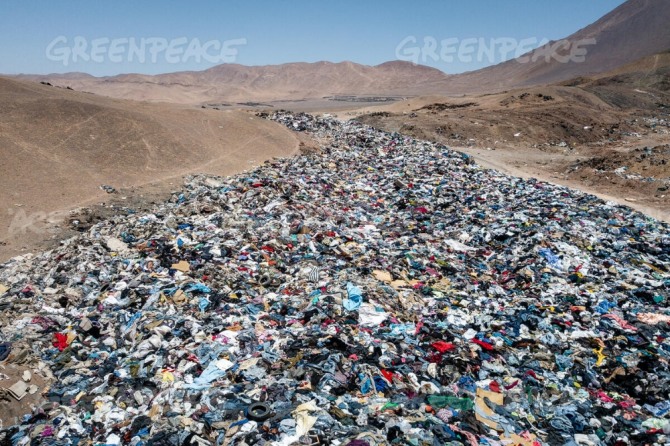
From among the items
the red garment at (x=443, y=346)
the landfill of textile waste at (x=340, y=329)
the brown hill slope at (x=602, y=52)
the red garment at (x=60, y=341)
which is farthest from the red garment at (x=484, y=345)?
the brown hill slope at (x=602, y=52)

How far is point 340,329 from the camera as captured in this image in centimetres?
524

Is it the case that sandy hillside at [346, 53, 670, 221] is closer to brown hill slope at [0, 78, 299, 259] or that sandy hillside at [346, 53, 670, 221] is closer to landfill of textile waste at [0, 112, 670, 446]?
landfill of textile waste at [0, 112, 670, 446]

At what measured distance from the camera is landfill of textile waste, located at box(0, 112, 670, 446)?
4016mm

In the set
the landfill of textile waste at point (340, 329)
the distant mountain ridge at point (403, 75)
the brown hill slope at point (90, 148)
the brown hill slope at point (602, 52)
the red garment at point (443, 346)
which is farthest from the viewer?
the distant mountain ridge at point (403, 75)

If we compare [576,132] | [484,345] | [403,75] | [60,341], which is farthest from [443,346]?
[403,75]

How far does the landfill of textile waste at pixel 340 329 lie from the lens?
4.02 m

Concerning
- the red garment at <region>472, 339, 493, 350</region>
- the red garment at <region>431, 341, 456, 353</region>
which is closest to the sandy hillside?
the red garment at <region>472, 339, 493, 350</region>

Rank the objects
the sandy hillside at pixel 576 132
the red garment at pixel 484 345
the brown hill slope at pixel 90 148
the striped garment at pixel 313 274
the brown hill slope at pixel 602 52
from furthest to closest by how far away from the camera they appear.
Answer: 1. the brown hill slope at pixel 602 52
2. the sandy hillside at pixel 576 132
3. the brown hill slope at pixel 90 148
4. the striped garment at pixel 313 274
5. the red garment at pixel 484 345

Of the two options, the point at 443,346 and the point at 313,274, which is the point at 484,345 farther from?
the point at 313,274

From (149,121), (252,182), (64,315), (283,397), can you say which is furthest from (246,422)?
(149,121)

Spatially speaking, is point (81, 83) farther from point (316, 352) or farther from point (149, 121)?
point (316, 352)

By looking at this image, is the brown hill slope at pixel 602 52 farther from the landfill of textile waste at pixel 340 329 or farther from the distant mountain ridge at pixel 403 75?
the landfill of textile waste at pixel 340 329

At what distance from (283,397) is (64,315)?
150 inches

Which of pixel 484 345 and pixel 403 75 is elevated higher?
pixel 403 75
